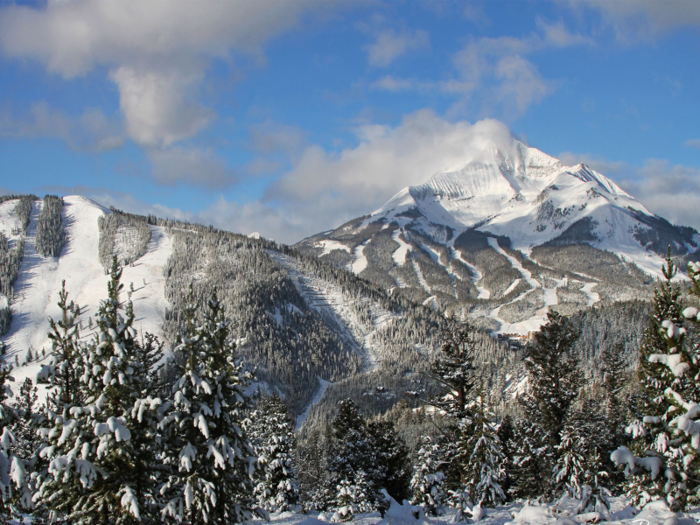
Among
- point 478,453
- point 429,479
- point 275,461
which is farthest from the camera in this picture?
point 275,461

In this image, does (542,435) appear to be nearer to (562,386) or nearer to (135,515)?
(562,386)

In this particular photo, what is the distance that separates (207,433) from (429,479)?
1709cm

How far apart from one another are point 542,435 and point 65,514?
2705cm

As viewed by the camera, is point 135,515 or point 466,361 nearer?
point 135,515

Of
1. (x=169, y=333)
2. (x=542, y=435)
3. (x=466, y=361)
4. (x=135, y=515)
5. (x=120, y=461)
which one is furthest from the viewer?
(x=169, y=333)

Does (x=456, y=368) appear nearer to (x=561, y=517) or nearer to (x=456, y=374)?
(x=456, y=374)

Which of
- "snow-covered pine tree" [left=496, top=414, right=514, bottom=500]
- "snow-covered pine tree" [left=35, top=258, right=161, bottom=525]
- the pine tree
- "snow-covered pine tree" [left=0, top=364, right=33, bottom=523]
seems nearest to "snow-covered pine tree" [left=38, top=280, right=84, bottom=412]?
"snow-covered pine tree" [left=35, top=258, right=161, bottom=525]

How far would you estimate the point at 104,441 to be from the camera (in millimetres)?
17719

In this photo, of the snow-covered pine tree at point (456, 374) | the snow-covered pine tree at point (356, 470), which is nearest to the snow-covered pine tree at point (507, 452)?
the snow-covered pine tree at point (356, 470)

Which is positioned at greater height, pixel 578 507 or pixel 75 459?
pixel 75 459

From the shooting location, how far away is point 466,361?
25.0 metres

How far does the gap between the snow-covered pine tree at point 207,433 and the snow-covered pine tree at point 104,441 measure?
4.44 ft

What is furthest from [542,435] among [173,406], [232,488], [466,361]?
[173,406]

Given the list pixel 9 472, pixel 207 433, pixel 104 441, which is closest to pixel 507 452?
pixel 207 433
